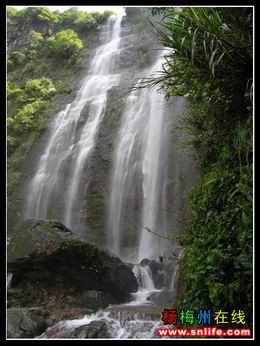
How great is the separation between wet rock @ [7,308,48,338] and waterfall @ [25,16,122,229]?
22.2 ft

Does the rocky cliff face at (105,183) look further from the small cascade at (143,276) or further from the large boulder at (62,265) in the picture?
the large boulder at (62,265)

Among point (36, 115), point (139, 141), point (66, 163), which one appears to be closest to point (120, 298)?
point (139, 141)

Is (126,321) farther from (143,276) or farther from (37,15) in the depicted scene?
(37,15)

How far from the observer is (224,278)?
10.9 ft

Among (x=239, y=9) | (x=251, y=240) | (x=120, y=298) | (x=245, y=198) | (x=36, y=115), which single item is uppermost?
(x=36, y=115)

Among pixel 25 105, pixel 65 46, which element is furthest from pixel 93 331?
pixel 65 46

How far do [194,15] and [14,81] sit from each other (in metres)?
20.9

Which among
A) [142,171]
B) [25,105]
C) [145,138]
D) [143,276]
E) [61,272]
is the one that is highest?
[25,105]

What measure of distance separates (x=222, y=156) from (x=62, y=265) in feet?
13.6

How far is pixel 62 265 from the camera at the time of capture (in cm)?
711

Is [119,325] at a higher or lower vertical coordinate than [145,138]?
lower

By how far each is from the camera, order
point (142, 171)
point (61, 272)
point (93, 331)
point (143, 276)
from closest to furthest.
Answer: point (93, 331), point (61, 272), point (143, 276), point (142, 171)

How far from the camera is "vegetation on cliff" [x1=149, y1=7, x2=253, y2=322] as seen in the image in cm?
324

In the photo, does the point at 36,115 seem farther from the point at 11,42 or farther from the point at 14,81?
the point at 11,42
